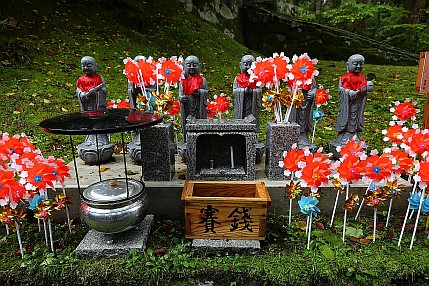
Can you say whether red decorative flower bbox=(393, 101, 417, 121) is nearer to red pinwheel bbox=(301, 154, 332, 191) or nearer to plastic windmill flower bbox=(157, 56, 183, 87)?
red pinwheel bbox=(301, 154, 332, 191)

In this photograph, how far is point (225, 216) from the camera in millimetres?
2953

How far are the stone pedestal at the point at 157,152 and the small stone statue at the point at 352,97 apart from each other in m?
2.03

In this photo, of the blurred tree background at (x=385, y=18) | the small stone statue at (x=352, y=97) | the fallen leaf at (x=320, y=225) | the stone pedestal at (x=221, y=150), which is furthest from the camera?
the blurred tree background at (x=385, y=18)

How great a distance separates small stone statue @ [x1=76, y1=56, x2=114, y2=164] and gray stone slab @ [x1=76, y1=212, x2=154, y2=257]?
1018 millimetres

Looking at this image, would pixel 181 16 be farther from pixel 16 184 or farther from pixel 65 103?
pixel 16 184

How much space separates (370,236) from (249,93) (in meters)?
2.00

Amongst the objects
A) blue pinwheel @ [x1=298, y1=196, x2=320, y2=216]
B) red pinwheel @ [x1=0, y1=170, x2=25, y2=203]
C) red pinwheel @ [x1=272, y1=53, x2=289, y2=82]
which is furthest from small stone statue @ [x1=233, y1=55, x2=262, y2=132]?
red pinwheel @ [x1=0, y1=170, x2=25, y2=203]

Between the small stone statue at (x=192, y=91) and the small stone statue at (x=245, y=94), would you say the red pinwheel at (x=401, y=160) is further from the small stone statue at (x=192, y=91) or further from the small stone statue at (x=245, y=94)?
the small stone statue at (x=192, y=91)

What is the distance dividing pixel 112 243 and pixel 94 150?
142cm

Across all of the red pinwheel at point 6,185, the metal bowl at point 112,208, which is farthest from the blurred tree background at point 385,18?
the red pinwheel at point 6,185

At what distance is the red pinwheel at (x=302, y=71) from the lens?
3309 mm

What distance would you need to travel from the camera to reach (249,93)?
393cm

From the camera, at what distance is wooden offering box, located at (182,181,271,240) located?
2895mm

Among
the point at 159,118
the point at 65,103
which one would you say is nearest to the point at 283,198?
the point at 159,118
